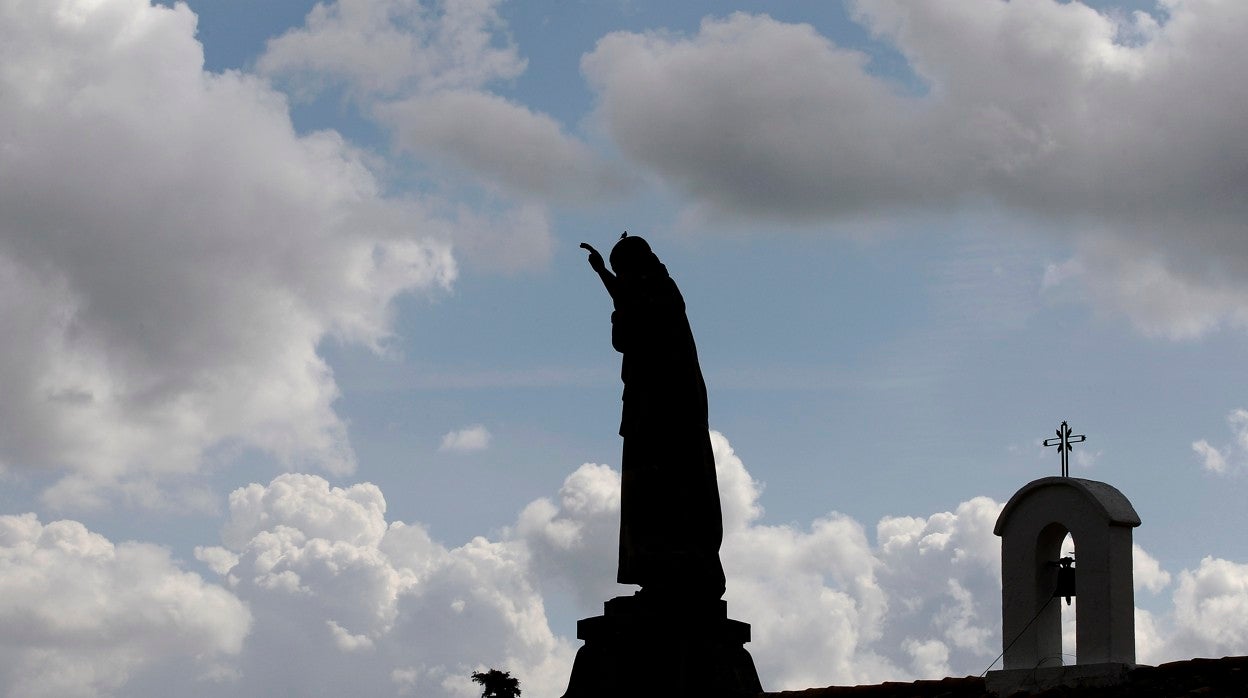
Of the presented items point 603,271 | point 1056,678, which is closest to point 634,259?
point 603,271

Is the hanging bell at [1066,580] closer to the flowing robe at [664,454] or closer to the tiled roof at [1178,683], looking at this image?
the tiled roof at [1178,683]

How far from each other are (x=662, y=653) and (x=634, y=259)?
11.6 ft

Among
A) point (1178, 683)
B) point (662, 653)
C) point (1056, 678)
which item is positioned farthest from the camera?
point (1056, 678)

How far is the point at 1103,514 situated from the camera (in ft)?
46.4

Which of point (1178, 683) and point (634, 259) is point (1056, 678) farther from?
point (634, 259)

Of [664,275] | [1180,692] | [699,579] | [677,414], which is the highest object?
[664,275]

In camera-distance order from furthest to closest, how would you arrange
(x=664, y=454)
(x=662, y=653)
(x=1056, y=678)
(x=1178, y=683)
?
(x=664, y=454) < (x=1056, y=678) < (x=662, y=653) < (x=1178, y=683)

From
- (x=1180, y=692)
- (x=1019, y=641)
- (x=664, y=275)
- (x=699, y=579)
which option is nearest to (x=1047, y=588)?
(x=1019, y=641)

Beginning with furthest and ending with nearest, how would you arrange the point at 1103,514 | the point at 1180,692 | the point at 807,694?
the point at 807,694 < the point at 1103,514 < the point at 1180,692

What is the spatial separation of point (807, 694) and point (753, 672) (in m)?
2.07

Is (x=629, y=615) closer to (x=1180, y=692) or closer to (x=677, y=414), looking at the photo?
(x=677, y=414)

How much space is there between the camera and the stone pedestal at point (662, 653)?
46.0 feet

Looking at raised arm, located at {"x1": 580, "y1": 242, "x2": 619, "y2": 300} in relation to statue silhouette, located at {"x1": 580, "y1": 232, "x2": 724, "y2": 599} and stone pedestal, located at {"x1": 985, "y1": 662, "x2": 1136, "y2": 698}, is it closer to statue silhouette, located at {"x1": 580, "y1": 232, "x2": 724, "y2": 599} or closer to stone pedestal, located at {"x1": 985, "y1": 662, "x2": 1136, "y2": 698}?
statue silhouette, located at {"x1": 580, "y1": 232, "x2": 724, "y2": 599}

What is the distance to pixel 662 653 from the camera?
1411cm
